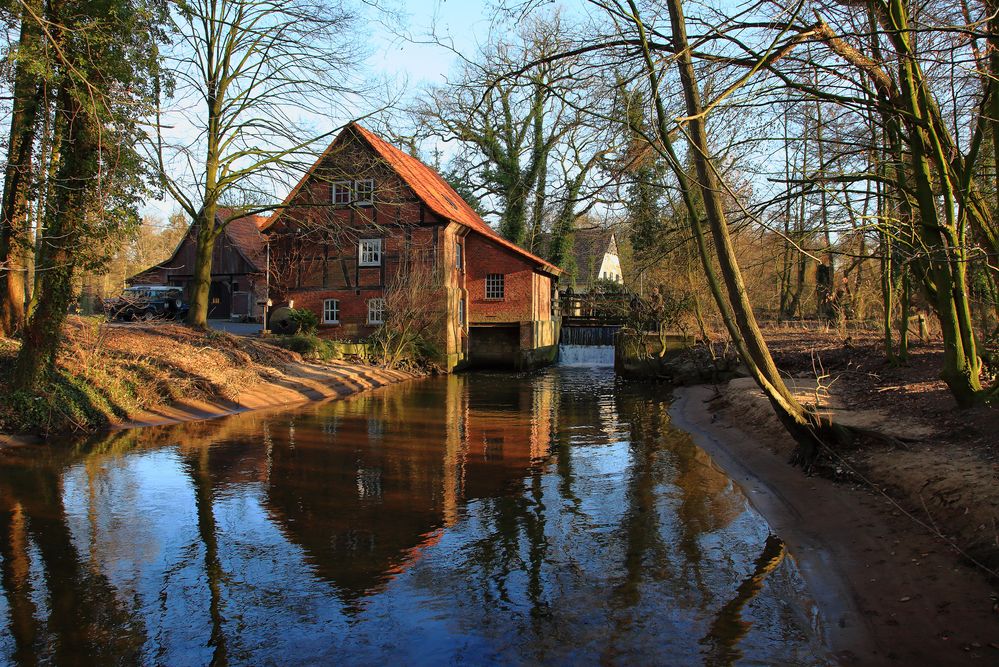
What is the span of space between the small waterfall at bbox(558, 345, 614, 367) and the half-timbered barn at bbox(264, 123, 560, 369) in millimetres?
1864

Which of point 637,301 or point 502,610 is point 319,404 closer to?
point 637,301

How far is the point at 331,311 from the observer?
30.0 m

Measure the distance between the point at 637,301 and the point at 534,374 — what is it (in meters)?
5.52

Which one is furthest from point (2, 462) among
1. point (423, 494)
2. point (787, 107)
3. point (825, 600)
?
point (787, 107)

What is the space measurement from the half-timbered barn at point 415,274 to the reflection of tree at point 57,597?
729 inches

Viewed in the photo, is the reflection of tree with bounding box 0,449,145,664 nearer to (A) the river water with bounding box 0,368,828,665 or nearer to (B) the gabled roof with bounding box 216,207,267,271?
(A) the river water with bounding box 0,368,828,665

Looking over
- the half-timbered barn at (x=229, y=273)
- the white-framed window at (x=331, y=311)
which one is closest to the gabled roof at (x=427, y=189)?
the white-framed window at (x=331, y=311)

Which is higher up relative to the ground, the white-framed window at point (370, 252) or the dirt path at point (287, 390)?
the white-framed window at point (370, 252)

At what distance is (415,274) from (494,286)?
19.3 ft

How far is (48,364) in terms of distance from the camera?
1212 cm

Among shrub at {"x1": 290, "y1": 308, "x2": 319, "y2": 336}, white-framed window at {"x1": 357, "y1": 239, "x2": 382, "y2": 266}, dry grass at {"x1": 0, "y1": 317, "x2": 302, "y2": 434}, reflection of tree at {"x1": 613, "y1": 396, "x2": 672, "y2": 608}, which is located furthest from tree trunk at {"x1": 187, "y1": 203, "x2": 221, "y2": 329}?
reflection of tree at {"x1": 613, "y1": 396, "x2": 672, "y2": 608}

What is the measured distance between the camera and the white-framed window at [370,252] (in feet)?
96.5

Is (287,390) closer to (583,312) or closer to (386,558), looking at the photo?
(386,558)

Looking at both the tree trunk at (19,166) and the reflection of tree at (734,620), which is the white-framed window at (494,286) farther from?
the reflection of tree at (734,620)
